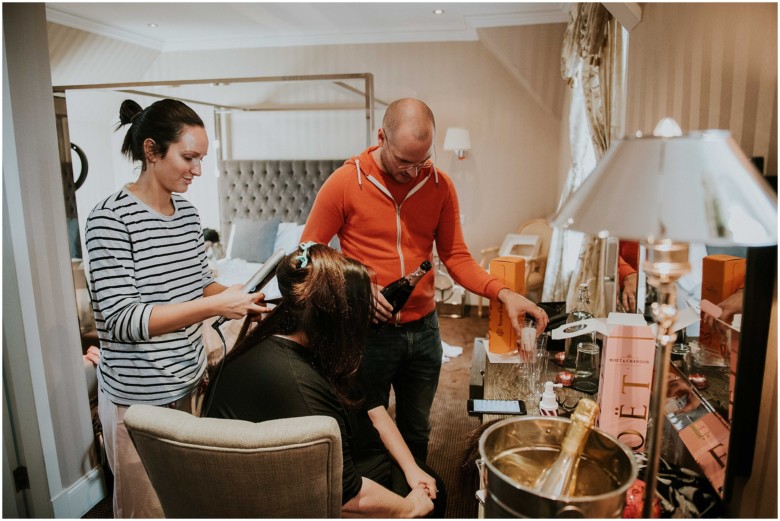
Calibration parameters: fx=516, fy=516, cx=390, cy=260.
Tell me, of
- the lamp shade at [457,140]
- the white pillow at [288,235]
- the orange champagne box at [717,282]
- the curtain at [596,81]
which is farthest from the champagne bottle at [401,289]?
the lamp shade at [457,140]

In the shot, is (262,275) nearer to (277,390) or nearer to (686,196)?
(277,390)

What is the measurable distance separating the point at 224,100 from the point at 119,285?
164 inches

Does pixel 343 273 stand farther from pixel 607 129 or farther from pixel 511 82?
pixel 511 82

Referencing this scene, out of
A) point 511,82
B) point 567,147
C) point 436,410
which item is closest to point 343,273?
point 436,410

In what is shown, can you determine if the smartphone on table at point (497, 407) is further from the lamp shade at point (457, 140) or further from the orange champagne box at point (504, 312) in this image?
the lamp shade at point (457, 140)

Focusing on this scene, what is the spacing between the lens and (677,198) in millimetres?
598

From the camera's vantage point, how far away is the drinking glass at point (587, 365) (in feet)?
4.71

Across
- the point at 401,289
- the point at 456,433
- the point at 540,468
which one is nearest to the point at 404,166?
the point at 401,289

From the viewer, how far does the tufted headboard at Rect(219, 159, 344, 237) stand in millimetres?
4801

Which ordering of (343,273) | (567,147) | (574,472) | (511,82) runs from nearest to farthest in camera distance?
(574,472) → (343,273) → (567,147) → (511,82)

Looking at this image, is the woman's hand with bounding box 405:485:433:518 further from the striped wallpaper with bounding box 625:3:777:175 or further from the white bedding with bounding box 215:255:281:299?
the white bedding with bounding box 215:255:281:299

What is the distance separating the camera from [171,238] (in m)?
1.40

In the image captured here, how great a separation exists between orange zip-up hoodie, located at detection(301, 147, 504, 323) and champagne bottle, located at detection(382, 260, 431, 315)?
49mm

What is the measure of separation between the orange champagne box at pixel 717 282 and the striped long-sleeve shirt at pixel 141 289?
1.27 meters
